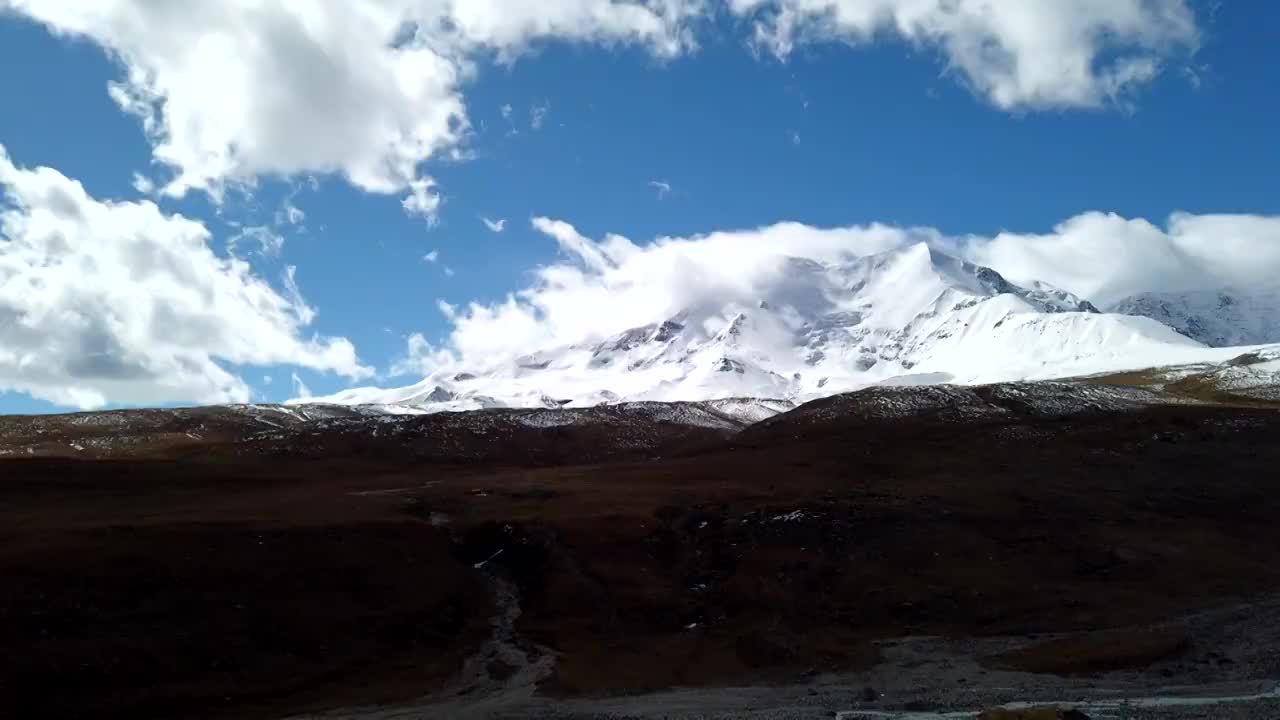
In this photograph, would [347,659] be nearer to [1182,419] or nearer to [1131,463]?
[1131,463]

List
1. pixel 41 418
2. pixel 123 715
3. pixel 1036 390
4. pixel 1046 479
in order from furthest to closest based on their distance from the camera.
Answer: pixel 41 418 → pixel 1036 390 → pixel 1046 479 → pixel 123 715

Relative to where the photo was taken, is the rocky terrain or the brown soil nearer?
the rocky terrain

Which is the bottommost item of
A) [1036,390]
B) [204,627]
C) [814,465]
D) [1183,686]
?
[1183,686]

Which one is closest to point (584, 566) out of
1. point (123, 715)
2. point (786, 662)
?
point (786, 662)

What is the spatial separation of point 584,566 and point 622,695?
19346mm

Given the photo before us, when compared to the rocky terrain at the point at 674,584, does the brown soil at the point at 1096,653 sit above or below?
below

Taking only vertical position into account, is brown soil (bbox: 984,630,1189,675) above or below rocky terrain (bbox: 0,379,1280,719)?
below

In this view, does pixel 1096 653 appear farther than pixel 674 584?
No

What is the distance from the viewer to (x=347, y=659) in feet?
168

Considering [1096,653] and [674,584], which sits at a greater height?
[674,584]

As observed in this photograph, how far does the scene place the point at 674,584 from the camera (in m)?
65.7

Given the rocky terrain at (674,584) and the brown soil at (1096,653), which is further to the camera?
the brown soil at (1096,653)

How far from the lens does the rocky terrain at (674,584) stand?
154 ft

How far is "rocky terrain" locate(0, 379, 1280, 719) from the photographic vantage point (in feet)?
154
